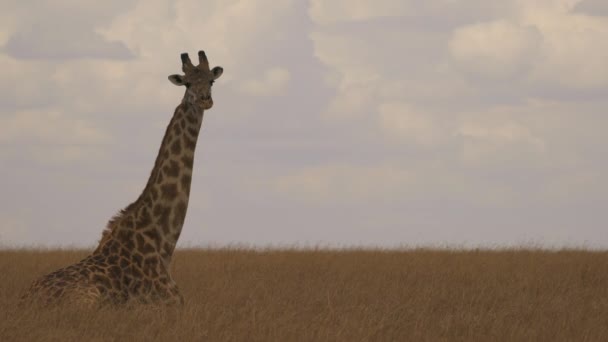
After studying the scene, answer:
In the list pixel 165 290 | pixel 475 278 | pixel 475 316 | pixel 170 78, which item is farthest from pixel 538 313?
pixel 170 78

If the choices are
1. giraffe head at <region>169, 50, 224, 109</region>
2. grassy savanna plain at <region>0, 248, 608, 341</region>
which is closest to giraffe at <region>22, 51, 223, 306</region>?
giraffe head at <region>169, 50, 224, 109</region>

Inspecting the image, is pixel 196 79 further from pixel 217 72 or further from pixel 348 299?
pixel 348 299

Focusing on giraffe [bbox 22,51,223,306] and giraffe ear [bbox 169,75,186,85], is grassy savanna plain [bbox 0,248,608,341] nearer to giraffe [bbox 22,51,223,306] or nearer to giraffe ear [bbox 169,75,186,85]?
giraffe [bbox 22,51,223,306]

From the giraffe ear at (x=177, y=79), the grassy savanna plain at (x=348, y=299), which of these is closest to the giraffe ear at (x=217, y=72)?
the giraffe ear at (x=177, y=79)

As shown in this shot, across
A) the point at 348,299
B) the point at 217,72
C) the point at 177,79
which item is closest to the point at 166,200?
the point at 177,79

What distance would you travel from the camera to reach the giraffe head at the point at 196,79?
10.7 meters

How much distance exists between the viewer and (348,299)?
13414 millimetres

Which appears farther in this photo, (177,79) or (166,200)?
(166,200)

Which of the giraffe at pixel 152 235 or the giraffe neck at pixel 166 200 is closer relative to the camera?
the giraffe at pixel 152 235

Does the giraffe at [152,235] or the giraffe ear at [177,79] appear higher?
the giraffe ear at [177,79]

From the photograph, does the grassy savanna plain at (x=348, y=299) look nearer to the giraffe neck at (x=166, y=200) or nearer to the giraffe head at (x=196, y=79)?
the giraffe neck at (x=166, y=200)

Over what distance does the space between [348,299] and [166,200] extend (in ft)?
12.3

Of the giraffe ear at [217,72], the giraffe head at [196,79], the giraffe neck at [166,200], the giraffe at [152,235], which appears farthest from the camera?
the giraffe ear at [217,72]

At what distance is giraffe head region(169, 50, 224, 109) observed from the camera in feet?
35.2
